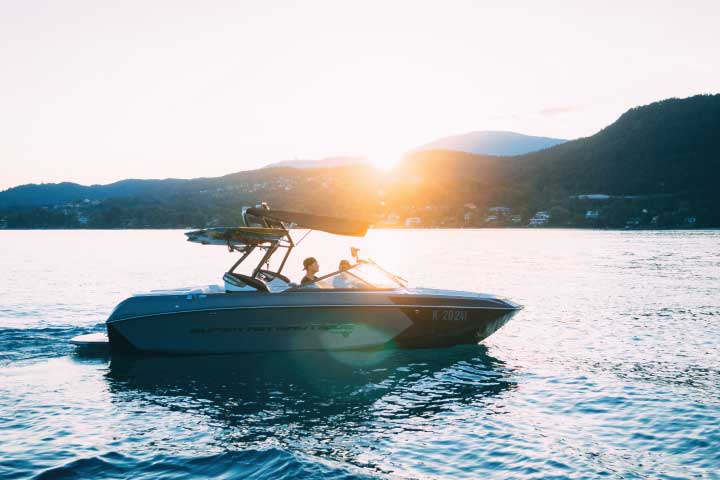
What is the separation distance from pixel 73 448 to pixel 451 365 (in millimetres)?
7944

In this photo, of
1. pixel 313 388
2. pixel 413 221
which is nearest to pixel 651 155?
pixel 413 221

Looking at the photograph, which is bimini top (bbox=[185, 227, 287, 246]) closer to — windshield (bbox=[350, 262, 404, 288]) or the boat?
the boat

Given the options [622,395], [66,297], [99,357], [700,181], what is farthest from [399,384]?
[700,181]

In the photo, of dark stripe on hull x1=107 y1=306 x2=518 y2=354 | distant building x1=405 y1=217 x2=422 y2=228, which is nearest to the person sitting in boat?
dark stripe on hull x1=107 y1=306 x2=518 y2=354

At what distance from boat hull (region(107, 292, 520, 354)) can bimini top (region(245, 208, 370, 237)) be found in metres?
1.47

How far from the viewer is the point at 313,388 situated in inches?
466

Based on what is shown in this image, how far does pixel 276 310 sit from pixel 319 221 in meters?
2.21

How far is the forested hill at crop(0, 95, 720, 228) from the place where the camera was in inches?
5217

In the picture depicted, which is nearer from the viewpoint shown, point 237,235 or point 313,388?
point 313,388

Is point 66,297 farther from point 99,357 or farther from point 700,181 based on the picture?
point 700,181

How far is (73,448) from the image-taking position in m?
8.61

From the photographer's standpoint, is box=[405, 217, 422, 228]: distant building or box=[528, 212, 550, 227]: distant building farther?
box=[405, 217, 422, 228]: distant building

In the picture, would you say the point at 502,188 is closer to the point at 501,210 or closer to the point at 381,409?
the point at 501,210

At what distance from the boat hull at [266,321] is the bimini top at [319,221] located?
1.47 m
